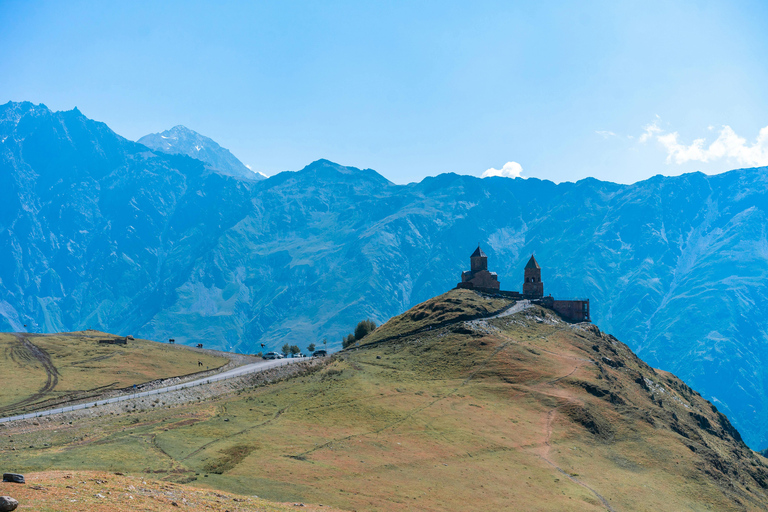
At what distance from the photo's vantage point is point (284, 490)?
56.5 meters

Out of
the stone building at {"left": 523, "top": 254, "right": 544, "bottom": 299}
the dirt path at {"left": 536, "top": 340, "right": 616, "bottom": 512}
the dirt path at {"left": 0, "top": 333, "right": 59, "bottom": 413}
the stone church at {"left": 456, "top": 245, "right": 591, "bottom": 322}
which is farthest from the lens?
the stone building at {"left": 523, "top": 254, "right": 544, "bottom": 299}

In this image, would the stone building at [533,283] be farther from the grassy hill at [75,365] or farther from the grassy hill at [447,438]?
the grassy hill at [75,365]

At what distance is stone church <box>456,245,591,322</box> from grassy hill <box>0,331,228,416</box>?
87.7 m

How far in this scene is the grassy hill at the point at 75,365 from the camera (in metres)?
117

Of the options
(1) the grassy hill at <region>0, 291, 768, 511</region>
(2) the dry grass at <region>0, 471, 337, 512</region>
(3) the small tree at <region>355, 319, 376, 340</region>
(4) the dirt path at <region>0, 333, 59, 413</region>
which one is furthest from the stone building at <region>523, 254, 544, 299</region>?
(2) the dry grass at <region>0, 471, 337, 512</region>

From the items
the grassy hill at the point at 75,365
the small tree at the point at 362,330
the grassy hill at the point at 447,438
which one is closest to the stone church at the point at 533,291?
the grassy hill at the point at 447,438

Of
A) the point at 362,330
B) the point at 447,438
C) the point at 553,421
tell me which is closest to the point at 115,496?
the point at 447,438

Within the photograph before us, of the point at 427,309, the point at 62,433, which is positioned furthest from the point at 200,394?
the point at 427,309

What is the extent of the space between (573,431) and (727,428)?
87.9 m

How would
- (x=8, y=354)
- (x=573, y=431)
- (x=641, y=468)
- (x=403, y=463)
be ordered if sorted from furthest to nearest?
(x=8, y=354)
(x=573, y=431)
(x=641, y=468)
(x=403, y=463)

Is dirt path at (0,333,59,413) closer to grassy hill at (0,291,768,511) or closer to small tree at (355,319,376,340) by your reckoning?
grassy hill at (0,291,768,511)

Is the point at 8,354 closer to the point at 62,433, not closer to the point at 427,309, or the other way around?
the point at 62,433

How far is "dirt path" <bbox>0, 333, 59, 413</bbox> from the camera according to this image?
358 ft

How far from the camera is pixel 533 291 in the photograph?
184m
